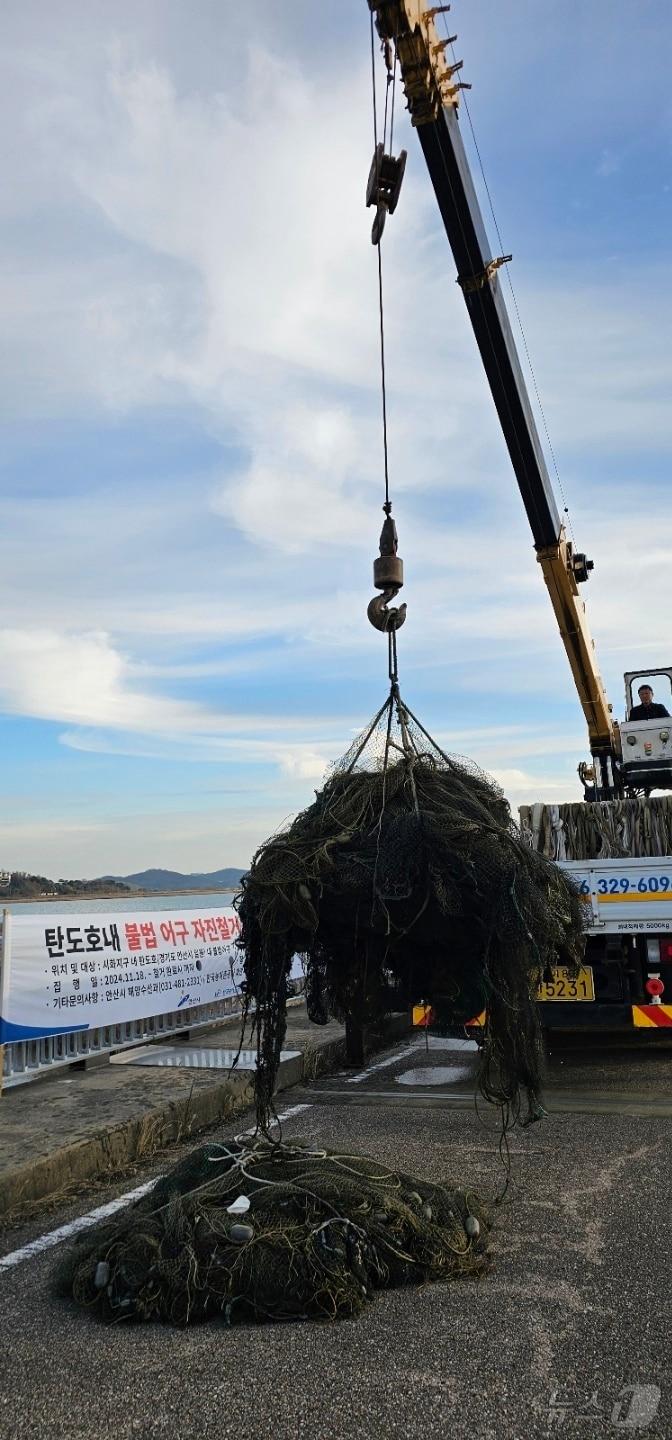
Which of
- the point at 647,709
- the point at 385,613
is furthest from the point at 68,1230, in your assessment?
the point at 647,709

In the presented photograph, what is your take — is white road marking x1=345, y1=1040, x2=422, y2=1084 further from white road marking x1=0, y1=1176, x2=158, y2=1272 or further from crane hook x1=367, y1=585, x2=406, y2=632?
crane hook x1=367, y1=585, x2=406, y2=632

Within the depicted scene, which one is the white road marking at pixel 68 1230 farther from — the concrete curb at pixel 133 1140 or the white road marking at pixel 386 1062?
the white road marking at pixel 386 1062

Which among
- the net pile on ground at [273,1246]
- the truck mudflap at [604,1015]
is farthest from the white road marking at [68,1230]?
the truck mudflap at [604,1015]

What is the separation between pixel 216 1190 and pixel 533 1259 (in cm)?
145

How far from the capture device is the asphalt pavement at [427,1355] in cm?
292

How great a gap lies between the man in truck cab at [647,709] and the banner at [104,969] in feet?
19.9

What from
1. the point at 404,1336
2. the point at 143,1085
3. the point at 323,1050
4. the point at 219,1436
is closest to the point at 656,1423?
the point at 404,1336

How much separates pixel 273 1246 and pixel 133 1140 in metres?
2.61

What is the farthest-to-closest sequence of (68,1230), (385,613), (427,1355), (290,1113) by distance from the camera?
(290,1113), (385,613), (68,1230), (427,1355)

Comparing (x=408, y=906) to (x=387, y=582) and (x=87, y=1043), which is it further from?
(x=87, y=1043)

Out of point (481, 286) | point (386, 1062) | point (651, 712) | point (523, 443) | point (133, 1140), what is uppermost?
point (481, 286)

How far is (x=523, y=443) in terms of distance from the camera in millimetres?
8875

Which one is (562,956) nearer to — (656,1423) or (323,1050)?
(323,1050)

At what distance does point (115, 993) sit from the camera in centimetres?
870
